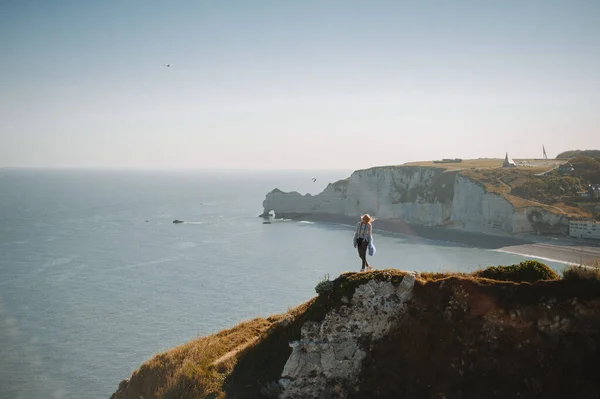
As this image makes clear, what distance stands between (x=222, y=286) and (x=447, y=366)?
43672mm

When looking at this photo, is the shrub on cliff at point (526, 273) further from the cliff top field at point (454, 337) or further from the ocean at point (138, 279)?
the ocean at point (138, 279)

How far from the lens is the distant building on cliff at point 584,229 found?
6900cm

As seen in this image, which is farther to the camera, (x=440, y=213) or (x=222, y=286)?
(x=440, y=213)

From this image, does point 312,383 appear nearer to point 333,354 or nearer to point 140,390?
point 333,354

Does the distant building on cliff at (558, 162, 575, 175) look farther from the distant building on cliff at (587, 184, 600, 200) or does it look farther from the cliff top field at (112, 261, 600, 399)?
the cliff top field at (112, 261, 600, 399)

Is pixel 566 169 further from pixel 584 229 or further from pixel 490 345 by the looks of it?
pixel 490 345

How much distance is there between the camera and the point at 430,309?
12500 millimetres

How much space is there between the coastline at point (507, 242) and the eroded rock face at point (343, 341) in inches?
1707

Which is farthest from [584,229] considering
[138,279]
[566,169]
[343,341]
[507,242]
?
[343,341]

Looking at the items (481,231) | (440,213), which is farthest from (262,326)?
(440,213)

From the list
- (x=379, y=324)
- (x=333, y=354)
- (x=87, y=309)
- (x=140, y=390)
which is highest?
(x=379, y=324)

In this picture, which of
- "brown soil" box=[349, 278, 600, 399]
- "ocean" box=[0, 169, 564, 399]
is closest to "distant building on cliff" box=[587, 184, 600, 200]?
"ocean" box=[0, 169, 564, 399]

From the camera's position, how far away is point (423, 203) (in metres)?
93.7

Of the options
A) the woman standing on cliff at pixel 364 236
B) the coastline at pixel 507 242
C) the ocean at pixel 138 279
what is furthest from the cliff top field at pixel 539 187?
the woman standing on cliff at pixel 364 236
